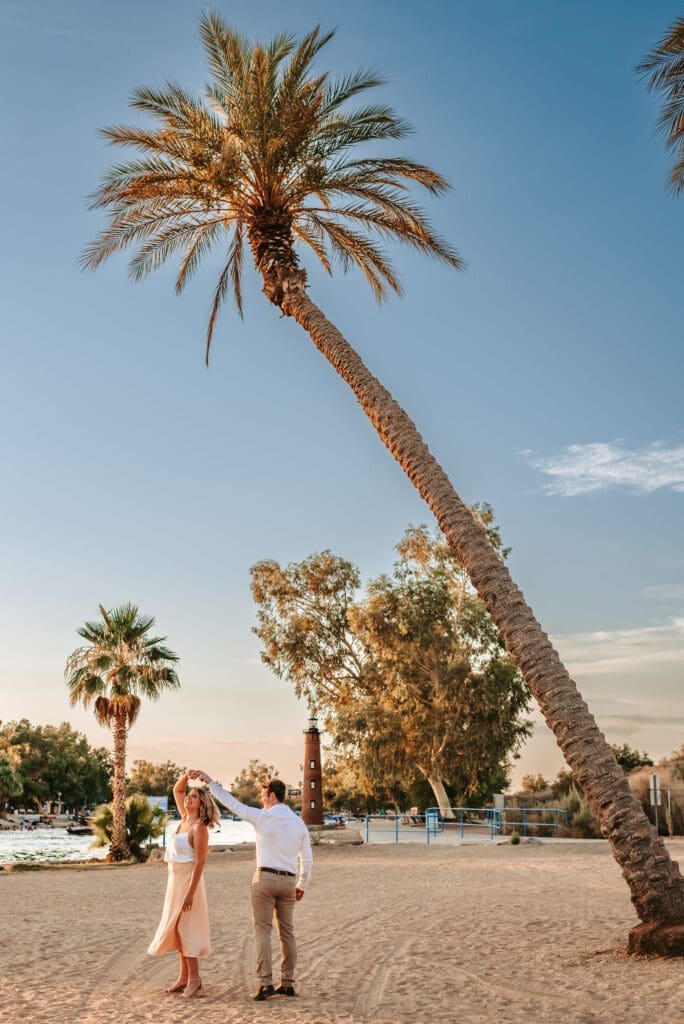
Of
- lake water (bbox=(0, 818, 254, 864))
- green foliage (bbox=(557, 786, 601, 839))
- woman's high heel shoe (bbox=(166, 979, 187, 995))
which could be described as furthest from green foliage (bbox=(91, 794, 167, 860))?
woman's high heel shoe (bbox=(166, 979, 187, 995))

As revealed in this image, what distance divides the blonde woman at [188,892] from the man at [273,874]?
16.9 inches

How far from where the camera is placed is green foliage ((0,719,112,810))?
103 meters

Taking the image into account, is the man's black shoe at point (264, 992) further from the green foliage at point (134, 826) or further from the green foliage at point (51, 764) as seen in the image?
the green foliage at point (51, 764)

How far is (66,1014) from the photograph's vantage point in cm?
813

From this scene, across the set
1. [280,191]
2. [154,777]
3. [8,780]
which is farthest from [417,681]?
[154,777]

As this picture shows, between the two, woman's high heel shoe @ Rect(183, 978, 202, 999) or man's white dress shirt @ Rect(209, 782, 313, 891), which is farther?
woman's high heel shoe @ Rect(183, 978, 202, 999)

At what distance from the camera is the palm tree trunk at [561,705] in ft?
33.7

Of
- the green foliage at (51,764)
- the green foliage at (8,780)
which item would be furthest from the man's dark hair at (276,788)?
the green foliage at (51,764)

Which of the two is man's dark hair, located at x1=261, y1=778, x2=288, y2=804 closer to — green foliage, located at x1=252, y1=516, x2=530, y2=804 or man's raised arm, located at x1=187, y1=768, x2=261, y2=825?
man's raised arm, located at x1=187, y1=768, x2=261, y2=825

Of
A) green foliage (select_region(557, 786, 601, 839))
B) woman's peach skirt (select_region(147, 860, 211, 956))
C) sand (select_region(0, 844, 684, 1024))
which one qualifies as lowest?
green foliage (select_region(557, 786, 601, 839))

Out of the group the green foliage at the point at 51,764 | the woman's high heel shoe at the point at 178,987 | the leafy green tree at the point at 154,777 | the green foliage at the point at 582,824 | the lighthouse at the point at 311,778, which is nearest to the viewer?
the woman's high heel shoe at the point at 178,987

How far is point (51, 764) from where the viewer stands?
105 m

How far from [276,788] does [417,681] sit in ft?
102

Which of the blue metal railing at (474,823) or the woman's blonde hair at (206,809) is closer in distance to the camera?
the woman's blonde hair at (206,809)
